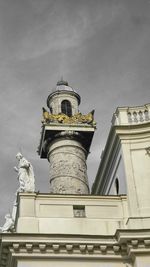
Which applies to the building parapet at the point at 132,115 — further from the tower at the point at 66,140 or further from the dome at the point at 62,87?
the dome at the point at 62,87

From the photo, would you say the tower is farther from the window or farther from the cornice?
the cornice

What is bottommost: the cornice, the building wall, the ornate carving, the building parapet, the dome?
the cornice

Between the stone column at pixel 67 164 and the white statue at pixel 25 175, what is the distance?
4.70 meters

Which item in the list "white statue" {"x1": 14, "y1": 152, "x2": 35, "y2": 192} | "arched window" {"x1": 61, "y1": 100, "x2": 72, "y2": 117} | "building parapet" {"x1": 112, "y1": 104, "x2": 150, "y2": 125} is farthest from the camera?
"arched window" {"x1": 61, "y1": 100, "x2": 72, "y2": 117}

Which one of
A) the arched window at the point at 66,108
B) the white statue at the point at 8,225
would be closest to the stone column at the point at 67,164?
the arched window at the point at 66,108

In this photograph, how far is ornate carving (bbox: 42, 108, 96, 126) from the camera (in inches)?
1319

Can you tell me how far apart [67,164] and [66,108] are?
564 cm

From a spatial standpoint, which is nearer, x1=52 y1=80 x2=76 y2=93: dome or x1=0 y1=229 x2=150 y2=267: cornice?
x1=0 y1=229 x2=150 y2=267: cornice

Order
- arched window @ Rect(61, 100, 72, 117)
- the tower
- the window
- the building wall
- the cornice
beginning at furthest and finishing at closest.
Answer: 1. arched window @ Rect(61, 100, 72, 117)
2. the tower
3. the window
4. the building wall
5. the cornice

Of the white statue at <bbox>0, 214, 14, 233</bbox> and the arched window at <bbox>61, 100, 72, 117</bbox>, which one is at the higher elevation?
the arched window at <bbox>61, 100, 72, 117</bbox>

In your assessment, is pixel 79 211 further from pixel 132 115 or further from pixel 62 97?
pixel 62 97

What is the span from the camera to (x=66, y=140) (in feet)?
105

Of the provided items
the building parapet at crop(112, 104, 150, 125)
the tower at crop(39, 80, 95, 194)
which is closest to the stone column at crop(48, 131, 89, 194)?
the tower at crop(39, 80, 95, 194)

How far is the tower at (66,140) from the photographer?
30297 millimetres
